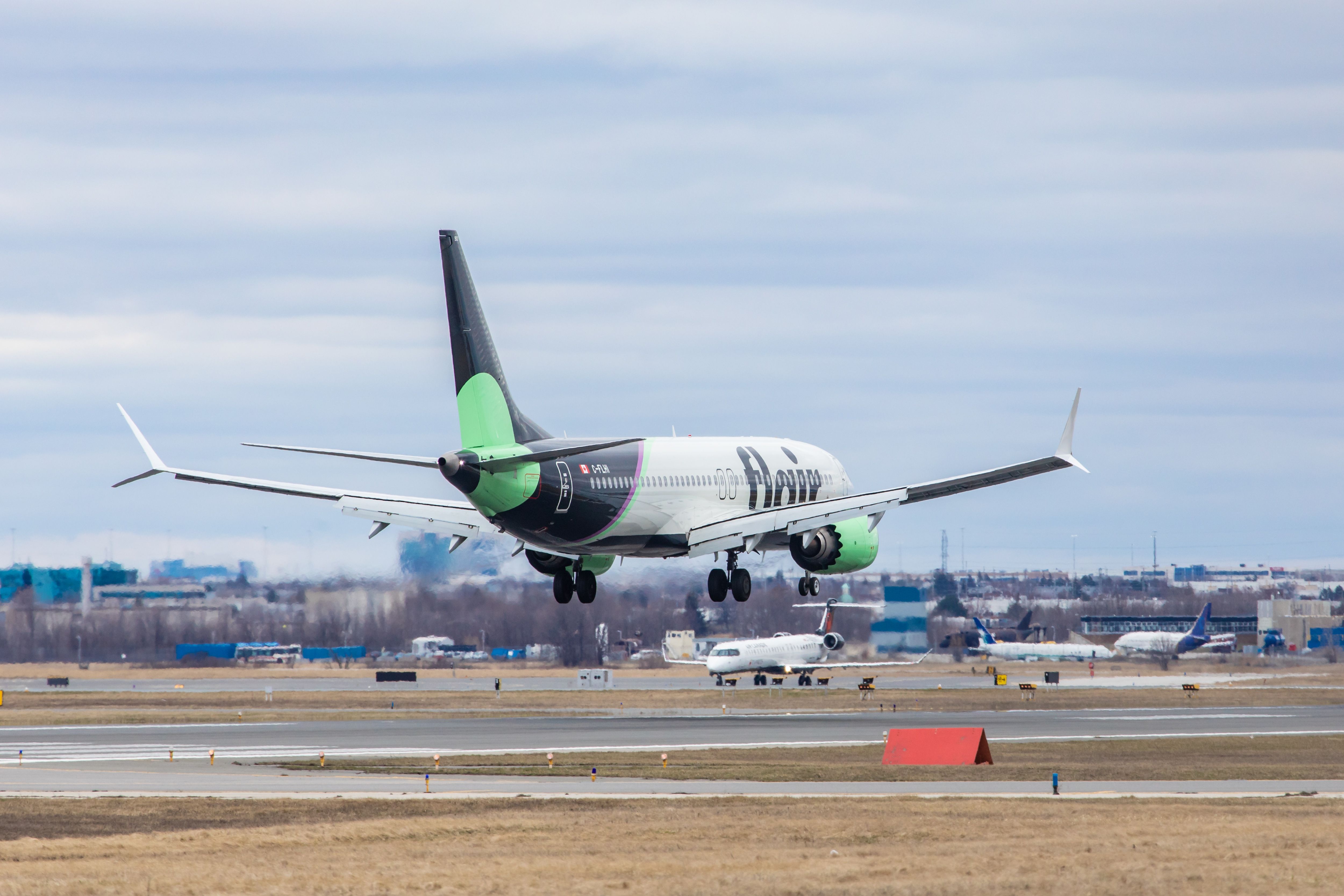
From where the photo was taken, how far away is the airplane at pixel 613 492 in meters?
51.0

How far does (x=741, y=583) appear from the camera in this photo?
185 ft

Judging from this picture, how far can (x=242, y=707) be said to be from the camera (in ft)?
343

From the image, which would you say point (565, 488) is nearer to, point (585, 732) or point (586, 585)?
point (586, 585)

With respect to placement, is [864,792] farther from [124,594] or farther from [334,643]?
[124,594]

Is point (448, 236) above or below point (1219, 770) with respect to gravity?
above

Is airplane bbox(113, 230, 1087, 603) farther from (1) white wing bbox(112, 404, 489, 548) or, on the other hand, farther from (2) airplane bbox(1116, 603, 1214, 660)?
(2) airplane bbox(1116, 603, 1214, 660)

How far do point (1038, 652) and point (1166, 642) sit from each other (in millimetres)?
20106

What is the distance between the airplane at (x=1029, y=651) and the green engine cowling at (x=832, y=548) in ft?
385

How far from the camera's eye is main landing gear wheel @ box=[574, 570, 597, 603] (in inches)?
2205

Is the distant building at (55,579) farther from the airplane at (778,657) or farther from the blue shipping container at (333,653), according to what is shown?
the airplane at (778,657)

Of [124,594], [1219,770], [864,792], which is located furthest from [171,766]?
[124,594]

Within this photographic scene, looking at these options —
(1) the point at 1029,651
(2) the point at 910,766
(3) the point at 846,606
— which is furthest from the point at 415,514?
(1) the point at 1029,651

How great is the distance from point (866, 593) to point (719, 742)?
12746 cm

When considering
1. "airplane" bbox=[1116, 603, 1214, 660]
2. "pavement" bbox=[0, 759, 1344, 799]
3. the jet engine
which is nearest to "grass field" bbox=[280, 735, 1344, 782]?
"pavement" bbox=[0, 759, 1344, 799]
